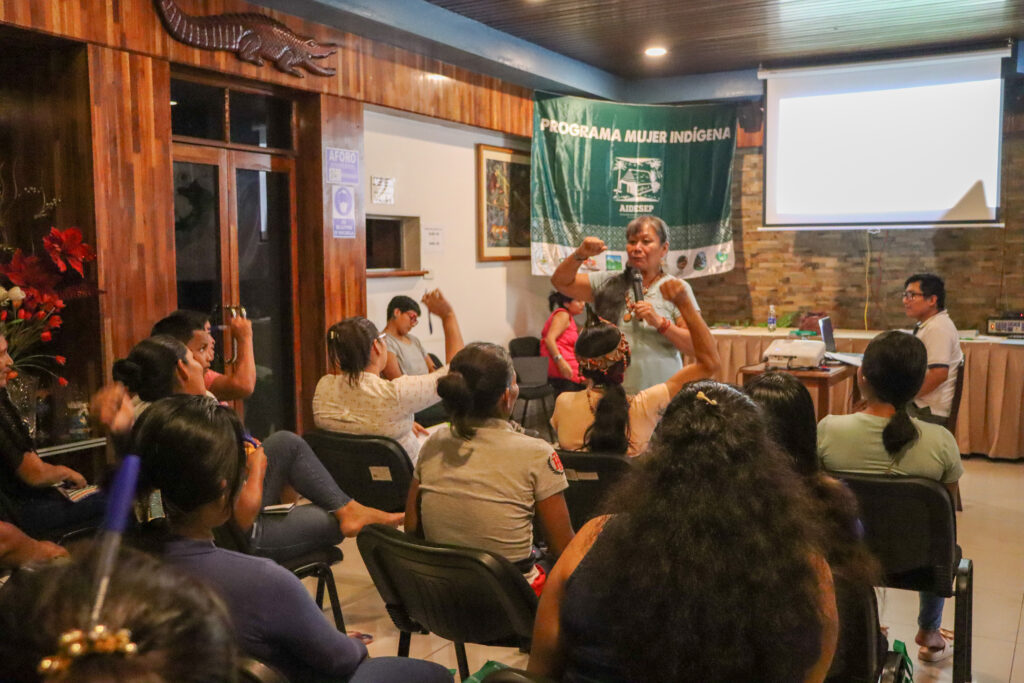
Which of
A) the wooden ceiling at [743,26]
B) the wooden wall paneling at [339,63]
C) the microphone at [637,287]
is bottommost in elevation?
the microphone at [637,287]

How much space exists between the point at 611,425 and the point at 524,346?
420 centimetres

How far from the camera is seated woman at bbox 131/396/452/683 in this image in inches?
59.8

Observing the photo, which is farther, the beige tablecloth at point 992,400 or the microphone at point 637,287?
→ the beige tablecloth at point 992,400

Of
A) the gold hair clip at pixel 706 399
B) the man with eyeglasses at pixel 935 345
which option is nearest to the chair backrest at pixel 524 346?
the man with eyeglasses at pixel 935 345

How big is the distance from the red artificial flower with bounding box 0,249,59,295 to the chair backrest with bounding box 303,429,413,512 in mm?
1415

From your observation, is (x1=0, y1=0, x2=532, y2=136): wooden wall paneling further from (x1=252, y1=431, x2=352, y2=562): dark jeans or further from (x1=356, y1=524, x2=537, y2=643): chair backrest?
(x1=356, y1=524, x2=537, y2=643): chair backrest

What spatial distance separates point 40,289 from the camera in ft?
12.1

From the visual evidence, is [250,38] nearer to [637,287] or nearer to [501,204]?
[637,287]

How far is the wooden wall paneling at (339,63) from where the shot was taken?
3740mm

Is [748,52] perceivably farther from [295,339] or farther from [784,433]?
[784,433]

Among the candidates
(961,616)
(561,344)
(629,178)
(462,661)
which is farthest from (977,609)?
(629,178)

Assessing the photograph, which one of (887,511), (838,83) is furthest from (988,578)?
(838,83)

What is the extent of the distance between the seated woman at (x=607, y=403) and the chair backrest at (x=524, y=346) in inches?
154

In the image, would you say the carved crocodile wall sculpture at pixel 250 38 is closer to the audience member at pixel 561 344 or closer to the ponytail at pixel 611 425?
the audience member at pixel 561 344
